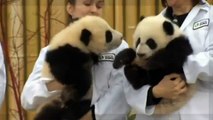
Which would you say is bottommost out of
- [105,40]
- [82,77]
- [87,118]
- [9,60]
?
[9,60]

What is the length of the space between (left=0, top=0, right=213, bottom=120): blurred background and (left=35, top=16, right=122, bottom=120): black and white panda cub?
1.64m

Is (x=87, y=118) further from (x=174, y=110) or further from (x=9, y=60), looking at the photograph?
(x=9, y=60)

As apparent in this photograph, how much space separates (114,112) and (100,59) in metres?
0.23

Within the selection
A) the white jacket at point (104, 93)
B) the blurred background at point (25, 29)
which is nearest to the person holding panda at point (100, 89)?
the white jacket at point (104, 93)

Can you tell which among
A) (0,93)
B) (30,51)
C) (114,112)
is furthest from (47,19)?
(114,112)

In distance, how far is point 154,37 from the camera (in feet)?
6.00

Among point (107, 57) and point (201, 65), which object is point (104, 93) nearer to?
point (107, 57)

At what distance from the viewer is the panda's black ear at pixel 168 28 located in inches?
71.0

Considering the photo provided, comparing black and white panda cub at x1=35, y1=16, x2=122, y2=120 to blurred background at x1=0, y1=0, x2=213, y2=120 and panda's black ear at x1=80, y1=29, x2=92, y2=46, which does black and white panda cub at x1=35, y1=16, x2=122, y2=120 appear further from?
blurred background at x1=0, y1=0, x2=213, y2=120

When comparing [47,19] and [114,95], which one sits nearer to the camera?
[114,95]

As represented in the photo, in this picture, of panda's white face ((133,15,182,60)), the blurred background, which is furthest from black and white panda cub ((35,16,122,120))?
the blurred background

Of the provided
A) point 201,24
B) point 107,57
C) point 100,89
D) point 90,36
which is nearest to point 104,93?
point 100,89

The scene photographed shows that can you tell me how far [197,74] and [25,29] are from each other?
6.96 feet

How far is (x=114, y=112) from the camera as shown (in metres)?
1.90
